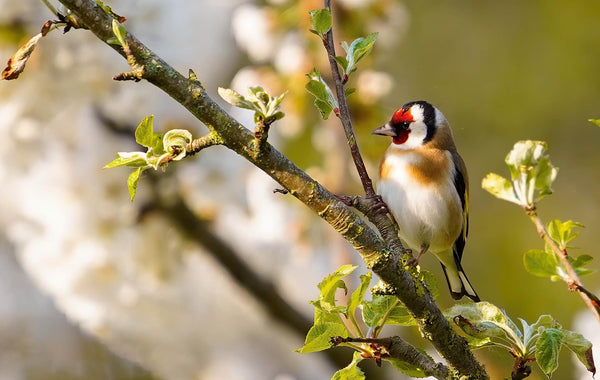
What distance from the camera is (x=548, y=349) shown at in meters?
0.78

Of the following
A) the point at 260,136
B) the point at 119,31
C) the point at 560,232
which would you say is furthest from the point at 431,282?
the point at 119,31

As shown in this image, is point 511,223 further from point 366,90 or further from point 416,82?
point 366,90

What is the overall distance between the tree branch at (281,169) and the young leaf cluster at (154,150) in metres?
0.04

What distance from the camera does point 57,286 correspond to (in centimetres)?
243

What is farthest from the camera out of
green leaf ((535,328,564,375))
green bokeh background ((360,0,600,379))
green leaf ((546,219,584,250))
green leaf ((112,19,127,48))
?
green bokeh background ((360,0,600,379))

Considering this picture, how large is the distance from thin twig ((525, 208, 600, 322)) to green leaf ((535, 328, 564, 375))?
0.05 metres

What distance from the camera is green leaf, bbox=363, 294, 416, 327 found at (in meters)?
0.82

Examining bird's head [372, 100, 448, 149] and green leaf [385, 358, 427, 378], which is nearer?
green leaf [385, 358, 427, 378]

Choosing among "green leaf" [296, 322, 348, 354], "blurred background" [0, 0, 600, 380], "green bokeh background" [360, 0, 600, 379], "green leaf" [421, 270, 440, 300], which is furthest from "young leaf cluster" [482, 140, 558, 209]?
"green bokeh background" [360, 0, 600, 379]

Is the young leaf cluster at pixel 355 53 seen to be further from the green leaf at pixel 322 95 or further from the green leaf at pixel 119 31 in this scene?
the green leaf at pixel 119 31

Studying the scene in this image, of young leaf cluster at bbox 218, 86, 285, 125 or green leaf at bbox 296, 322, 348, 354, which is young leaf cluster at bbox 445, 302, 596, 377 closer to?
green leaf at bbox 296, 322, 348, 354

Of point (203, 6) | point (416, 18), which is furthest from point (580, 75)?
Result: point (203, 6)

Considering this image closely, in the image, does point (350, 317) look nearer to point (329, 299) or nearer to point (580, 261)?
point (329, 299)

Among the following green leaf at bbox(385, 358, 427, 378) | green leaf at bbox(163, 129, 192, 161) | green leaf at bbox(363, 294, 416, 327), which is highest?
green leaf at bbox(363, 294, 416, 327)
